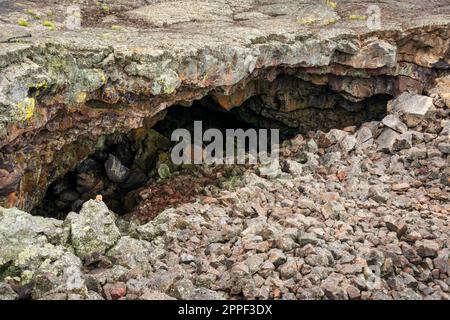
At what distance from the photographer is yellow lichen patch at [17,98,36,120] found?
28.2 ft

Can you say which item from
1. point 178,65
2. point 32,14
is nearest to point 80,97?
point 178,65

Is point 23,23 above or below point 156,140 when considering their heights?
above

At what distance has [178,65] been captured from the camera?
1066 centimetres

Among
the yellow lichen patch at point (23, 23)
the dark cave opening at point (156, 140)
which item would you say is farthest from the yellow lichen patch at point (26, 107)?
the dark cave opening at point (156, 140)

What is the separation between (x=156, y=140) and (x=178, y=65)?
16.4 ft

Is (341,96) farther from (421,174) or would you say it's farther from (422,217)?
(422,217)

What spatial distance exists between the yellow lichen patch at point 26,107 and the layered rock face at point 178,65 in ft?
0.07

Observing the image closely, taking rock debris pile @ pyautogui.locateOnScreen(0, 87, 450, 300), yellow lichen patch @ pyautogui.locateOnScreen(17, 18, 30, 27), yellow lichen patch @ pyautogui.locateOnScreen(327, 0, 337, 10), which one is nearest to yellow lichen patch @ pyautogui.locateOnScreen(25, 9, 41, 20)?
yellow lichen patch @ pyautogui.locateOnScreen(17, 18, 30, 27)

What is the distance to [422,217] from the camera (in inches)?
400

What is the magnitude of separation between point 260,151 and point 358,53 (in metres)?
4.54

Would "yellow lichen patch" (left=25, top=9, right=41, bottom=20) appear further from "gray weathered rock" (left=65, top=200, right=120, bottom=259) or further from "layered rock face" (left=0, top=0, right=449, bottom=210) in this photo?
"gray weathered rock" (left=65, top=200, right=120, bottom=259)

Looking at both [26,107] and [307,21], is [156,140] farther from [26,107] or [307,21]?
[26,107]

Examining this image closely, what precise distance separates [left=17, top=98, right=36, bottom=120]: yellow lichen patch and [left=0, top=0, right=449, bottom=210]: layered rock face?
20 mm

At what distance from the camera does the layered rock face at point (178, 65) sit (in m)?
9.38
